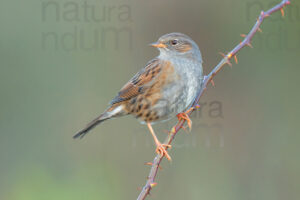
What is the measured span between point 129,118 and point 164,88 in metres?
2.51

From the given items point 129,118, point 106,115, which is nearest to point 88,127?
point 106,115

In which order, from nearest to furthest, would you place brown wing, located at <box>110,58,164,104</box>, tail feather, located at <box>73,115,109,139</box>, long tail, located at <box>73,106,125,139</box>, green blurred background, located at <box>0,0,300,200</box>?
1. tail feather, located at <box>73,115,109,139</box>
2. long tail, located at <box>73,106,125,139</box>
3. brown wing, located at <box>110,58,164,104</box>
4. green blurred background, located at <box>0,0,300,200</box>

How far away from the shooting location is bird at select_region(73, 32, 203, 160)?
4527 mm

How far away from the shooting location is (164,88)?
4.60 m

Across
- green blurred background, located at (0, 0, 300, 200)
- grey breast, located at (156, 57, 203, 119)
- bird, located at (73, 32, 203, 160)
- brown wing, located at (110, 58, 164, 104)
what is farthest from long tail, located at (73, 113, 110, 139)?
green blurred background, located at (0, 0, 300, 200)

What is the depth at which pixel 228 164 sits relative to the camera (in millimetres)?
6027

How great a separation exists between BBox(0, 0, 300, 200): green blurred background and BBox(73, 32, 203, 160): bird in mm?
1152

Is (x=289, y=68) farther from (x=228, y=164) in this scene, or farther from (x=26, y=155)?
(x=26, y=155)

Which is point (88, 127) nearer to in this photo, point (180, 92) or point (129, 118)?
point (180, 92)

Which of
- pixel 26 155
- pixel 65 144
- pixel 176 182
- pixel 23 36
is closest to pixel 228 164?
pixel 176 182

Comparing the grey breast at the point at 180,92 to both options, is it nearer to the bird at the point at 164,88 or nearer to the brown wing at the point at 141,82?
the bird at the point at 164,88

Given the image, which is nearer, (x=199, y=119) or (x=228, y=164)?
(x=228, y=164)

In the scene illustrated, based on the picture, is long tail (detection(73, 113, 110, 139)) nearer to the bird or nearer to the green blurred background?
the bird

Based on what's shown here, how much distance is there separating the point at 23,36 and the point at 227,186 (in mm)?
3909
